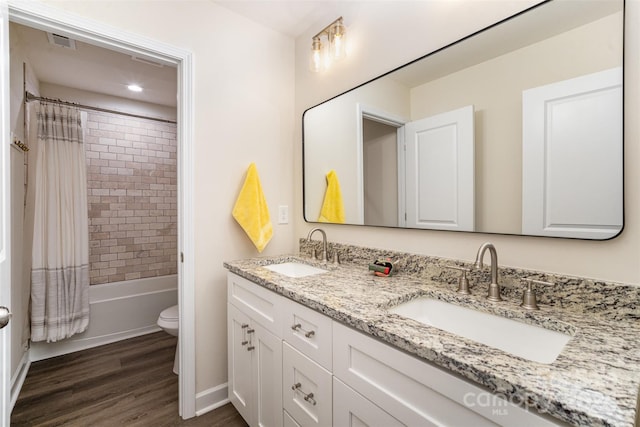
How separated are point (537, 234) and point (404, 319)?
1.91ft

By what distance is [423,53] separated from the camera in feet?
4.52

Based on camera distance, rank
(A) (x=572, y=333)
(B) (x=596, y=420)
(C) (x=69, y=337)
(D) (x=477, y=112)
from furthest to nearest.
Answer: (C) (x=69, y=337), (D) (x=477, y=112), (A) (x=572, y=333), (B) (x=596, y=420)

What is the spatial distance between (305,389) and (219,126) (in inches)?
60.2

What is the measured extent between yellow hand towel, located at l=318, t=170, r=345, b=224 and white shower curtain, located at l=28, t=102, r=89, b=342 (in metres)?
2.22

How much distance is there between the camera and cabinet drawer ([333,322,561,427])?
60cm

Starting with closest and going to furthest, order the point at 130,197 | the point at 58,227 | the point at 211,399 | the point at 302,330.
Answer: the point at 302,330
the point at 211,399
the point at 58,227
the point at 130,197

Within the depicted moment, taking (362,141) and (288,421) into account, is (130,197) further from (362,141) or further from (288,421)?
(288,421)

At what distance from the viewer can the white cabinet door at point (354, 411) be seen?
0.82m

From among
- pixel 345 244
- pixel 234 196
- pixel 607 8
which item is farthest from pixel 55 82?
pixel 607 8

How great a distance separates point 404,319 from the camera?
2.84 feet

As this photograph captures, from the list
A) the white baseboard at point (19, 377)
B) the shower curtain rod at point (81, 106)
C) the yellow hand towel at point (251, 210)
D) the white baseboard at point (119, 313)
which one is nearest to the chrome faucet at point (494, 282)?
the yellow hand towel at point (251, 210)

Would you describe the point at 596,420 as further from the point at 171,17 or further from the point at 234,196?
the point at 171,17

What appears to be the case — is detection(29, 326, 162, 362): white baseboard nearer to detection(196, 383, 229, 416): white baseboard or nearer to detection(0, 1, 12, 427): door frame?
detection(196, 383, 229, 416): white baseboard

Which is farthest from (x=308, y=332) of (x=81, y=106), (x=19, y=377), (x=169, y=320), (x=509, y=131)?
(x=81, y=106)
